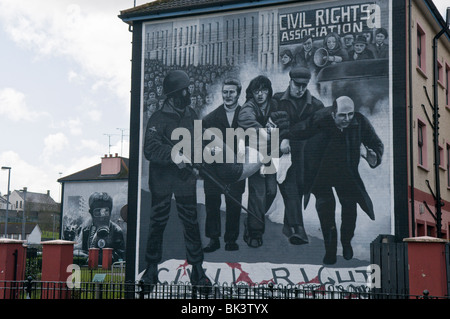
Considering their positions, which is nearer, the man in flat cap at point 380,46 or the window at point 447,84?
the man in flat cap at point 380,46

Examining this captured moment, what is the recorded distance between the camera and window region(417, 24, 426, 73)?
2214 centimetres

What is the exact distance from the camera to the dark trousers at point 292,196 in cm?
2066

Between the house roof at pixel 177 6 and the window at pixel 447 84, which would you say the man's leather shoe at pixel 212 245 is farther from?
the window at pixel 447 84

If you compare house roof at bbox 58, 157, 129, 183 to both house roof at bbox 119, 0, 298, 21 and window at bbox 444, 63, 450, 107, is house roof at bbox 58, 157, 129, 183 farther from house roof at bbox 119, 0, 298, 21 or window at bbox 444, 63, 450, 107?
window at bbox 444, 63, 450, 107

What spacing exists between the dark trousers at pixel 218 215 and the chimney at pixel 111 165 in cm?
3043

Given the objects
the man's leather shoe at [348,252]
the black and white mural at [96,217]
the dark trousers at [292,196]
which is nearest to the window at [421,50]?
the dark trousers at [292,196]

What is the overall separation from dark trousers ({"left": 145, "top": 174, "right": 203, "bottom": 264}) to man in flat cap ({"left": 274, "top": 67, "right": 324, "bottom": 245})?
3462 millimetres

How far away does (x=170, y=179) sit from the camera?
22.6 m

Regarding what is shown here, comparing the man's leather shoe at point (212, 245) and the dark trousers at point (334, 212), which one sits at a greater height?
the dark trousers at point (334, 212)

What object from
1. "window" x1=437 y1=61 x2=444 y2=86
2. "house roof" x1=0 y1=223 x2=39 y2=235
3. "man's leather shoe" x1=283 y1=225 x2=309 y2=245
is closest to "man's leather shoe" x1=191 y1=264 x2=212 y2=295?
"man's leather shoe" x1=283 y1=225 x2=309 y2=245

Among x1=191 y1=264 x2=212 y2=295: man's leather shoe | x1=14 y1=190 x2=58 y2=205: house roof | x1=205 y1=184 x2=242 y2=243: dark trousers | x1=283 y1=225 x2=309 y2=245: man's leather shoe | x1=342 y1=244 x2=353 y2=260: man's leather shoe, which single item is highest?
x1=14 y1=190 x2=58 y2=205: house roof

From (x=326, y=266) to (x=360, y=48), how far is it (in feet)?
25.1

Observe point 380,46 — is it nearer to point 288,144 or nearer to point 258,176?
point 288,144

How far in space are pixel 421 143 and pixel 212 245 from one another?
8.58m
